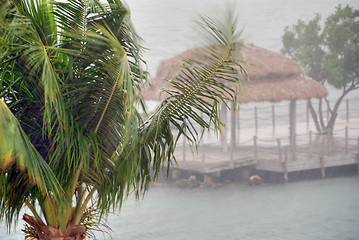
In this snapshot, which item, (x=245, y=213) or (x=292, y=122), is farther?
(x=292, y=122)

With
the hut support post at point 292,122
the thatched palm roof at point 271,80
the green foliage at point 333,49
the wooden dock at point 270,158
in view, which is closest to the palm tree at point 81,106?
the wooden dock at point 270,158

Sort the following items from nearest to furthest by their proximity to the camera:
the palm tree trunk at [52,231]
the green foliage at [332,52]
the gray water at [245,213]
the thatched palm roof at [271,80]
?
the palm tree trunk at [52,231] → the gray water at [245,213] → the thatched palm roof at [271,80] → the green foliage at [332,52]

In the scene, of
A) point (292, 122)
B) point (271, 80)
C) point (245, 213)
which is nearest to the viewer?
point (245, 213)

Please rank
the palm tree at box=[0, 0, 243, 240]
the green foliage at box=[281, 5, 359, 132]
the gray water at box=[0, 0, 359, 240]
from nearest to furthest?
the palm tree at box=[0, 0, 243, 240] → the gray water at box=[0, 0, 359, 240] → the green foliage at box=[281, 5, 359, 132]

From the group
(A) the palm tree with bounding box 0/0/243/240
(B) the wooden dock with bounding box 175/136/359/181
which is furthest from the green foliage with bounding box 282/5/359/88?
(A) the palm tree with bounding box 0/0/243/240

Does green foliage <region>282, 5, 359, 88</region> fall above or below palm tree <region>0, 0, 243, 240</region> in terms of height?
above

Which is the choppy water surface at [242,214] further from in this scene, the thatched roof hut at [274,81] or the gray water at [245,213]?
the thatched roof hut at [274,81]

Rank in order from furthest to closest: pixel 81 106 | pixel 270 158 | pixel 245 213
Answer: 1. pixel 270 158
2. pixel 245 213
3. pixel 81 106

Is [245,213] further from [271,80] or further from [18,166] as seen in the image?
[18,166]

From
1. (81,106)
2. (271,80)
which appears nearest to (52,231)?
(81,106)

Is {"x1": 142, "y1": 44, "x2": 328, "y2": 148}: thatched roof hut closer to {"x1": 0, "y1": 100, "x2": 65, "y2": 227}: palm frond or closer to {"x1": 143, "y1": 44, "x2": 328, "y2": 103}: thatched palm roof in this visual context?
{"x1": 143, "y1": 44, "x2": 328, "y2": 103}: thatched palm roof

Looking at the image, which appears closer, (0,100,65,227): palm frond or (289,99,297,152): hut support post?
(0,100,65,227): palm frond

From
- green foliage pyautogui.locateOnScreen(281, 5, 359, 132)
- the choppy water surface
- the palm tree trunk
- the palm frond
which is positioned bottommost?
the choppy water surface

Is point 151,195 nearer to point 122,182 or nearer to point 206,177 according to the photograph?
point 206,177
